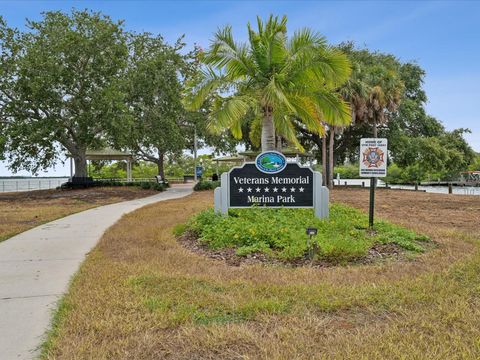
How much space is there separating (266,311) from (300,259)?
2.31 metres

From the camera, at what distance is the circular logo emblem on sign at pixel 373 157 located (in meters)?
8.05

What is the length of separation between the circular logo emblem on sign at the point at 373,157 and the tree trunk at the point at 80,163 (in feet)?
72.2

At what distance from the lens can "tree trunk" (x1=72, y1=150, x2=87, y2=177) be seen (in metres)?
25.7

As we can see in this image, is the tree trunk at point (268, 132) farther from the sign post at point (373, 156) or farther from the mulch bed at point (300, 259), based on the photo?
the mulch bed at point (300, 259)

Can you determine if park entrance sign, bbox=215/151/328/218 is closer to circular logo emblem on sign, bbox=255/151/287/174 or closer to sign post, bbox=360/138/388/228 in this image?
circular logo emblem on sign, bbox=255/151/287/174

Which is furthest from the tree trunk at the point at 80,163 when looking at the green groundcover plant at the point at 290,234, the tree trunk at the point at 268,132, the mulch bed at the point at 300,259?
the mulch bed at the point at 300,259

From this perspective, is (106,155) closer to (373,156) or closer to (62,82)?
(62,82)

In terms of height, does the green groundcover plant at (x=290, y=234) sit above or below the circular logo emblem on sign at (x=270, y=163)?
below

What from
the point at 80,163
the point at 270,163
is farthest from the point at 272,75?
the point at 80,163

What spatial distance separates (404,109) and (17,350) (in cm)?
3280

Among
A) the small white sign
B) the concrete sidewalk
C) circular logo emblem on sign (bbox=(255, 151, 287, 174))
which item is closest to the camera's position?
the concrete sidewalk

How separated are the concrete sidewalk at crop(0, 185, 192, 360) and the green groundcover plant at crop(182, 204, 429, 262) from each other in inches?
93.5

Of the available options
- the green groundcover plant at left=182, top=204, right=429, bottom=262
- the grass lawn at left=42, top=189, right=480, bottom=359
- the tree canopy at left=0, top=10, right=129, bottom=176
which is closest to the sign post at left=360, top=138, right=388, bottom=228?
the green groundcover plant at left=182, top=204, right=429, bottom=262

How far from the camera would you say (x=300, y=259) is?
6023 millimetres
